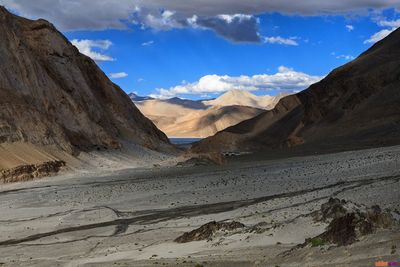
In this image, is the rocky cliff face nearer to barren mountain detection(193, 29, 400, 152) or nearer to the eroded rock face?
barren mountain detection(193, 29, 400, 152)

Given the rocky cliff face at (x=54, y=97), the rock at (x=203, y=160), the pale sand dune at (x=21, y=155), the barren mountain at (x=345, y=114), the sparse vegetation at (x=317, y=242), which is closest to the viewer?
the sparse vegetation at (x=317, y=242)

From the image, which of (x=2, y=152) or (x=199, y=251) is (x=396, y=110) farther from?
(x=199, y=251)

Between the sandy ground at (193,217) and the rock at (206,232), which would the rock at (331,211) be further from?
the rock at (206,232)

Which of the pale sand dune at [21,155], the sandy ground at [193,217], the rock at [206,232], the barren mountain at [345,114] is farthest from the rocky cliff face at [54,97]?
the rock at [206,232]

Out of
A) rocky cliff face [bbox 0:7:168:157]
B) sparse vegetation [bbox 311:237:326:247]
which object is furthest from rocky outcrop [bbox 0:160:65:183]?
sparse vegetation [bbox 311:237:326:247]

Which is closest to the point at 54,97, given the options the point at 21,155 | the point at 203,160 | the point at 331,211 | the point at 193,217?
the point at 21,155

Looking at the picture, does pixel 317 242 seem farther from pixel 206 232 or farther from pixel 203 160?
pixel 203 160

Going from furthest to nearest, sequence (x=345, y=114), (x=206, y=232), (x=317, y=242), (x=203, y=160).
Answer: (x=345, y=114), (x=203, y=160), (x=206, y=232), (x=317, y=242)
